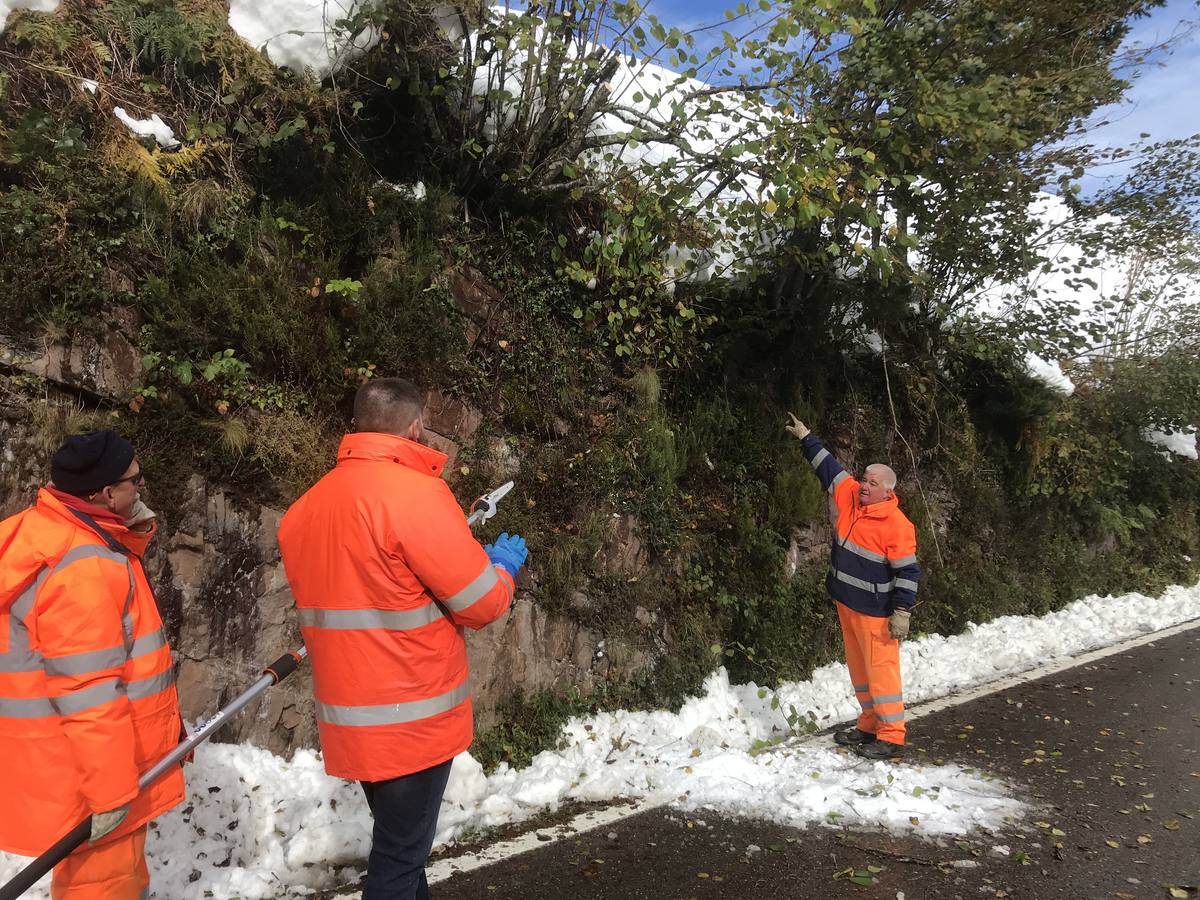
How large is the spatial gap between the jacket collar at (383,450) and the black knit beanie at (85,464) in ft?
2.53

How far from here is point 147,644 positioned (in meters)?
2.67

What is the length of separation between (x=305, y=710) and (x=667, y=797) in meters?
2.23

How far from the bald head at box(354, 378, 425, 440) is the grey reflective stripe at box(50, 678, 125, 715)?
1.16 m

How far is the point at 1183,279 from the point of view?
1083cm

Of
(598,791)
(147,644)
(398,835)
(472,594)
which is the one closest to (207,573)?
(147,644)

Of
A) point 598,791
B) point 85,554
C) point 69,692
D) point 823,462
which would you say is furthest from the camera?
point 823,462

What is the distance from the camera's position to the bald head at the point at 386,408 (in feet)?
9.02

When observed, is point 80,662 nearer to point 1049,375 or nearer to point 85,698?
point 85,698

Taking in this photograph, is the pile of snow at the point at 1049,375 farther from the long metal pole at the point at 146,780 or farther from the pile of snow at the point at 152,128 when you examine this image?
the pile of snow at the point at 152,128

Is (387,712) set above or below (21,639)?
below

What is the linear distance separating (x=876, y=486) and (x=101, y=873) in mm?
4864

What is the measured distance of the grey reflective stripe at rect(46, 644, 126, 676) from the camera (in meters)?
2.35

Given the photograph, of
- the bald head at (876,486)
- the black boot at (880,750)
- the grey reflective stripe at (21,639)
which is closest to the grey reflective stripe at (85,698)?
the grey reflective stripe at (21,639)

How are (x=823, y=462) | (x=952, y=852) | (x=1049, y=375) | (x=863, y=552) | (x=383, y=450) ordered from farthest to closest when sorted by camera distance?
(x=1049, y=375), (x=823, y=462), (x=863, y=552), (x=952, y=852), (x=383, y=450)
